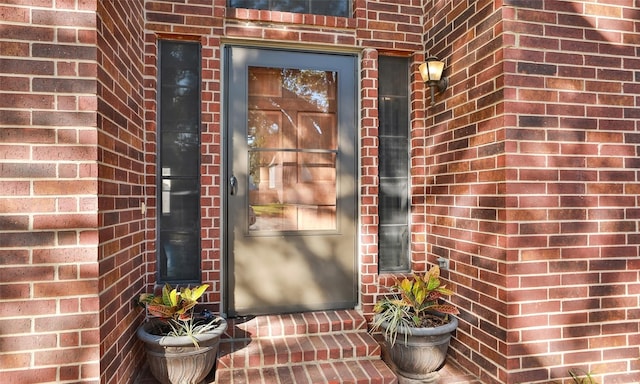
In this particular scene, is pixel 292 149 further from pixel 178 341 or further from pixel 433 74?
pixel 178 341

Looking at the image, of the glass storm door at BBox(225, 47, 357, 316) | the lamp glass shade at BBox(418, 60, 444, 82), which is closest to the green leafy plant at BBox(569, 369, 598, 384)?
the glass storm door at BBox(225, 47, 357, 316)

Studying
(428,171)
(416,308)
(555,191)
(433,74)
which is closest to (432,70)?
(433,74)

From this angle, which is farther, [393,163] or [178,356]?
[393,163]

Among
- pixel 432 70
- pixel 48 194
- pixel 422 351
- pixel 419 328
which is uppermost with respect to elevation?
pixel 432 70

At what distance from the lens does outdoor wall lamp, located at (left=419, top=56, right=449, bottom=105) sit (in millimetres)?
2584

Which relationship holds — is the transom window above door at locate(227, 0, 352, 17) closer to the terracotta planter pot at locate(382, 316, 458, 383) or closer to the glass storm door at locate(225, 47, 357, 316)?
the glass storm door at locate(225, 47, 357, 316)

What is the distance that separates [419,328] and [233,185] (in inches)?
→ 61.9

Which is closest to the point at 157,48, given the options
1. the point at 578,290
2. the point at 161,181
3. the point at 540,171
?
the point at 161,181

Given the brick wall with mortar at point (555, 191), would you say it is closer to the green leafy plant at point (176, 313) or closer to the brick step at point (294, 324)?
the brick step at point (294, 324)

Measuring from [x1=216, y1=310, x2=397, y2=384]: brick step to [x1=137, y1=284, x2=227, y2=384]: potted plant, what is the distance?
178 mm

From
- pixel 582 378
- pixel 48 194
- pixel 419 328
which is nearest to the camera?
pixel 48 194

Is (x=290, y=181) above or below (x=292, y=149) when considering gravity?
below

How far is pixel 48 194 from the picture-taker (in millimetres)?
1610

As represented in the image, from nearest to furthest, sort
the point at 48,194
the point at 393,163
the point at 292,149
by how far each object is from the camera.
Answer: the point at 48,194 < the point at 292,149 < the point at 393,163
